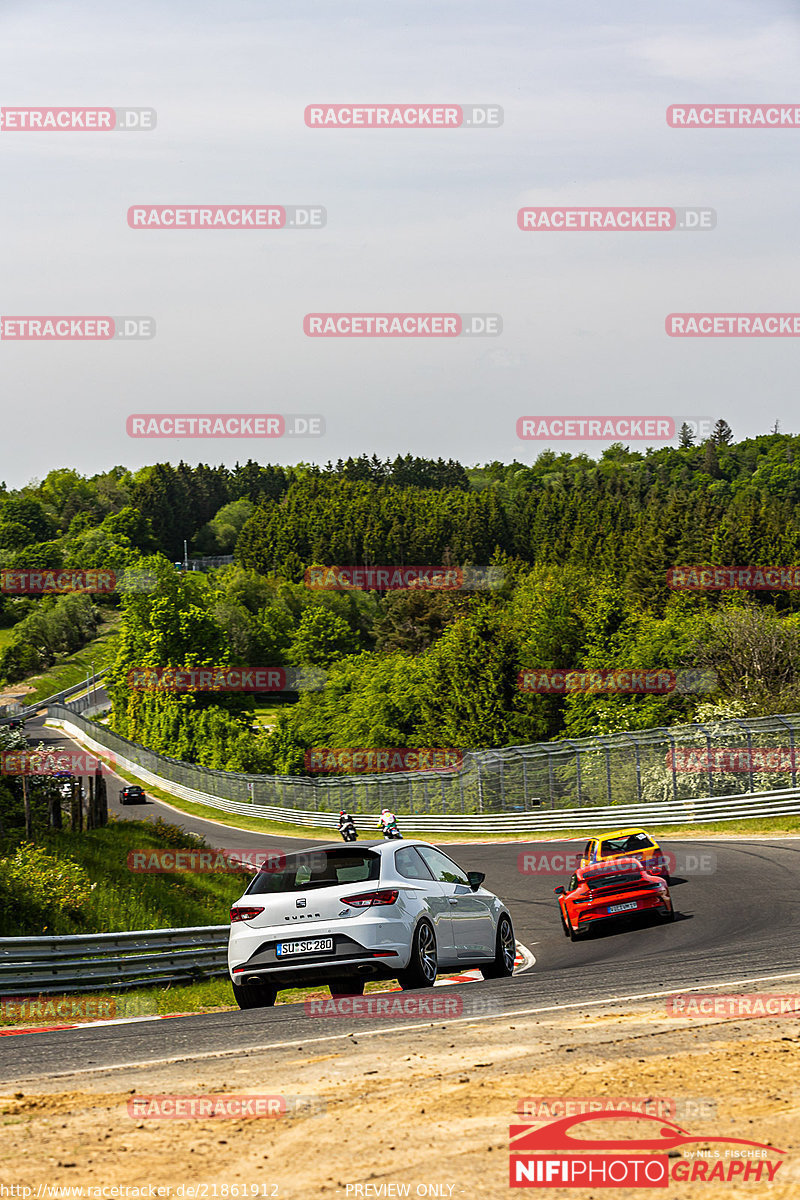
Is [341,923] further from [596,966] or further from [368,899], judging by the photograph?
[596,966]

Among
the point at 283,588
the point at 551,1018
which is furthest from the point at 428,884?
the point at 283,588

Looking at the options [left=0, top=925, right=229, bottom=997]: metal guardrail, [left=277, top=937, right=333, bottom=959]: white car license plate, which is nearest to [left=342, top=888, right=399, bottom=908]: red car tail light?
[left=277, top=937, right=333, bottom=959]: white car license plate

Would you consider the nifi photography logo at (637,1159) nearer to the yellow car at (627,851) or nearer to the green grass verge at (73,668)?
the yellow car at (627,851)

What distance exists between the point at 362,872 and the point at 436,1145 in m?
5.44

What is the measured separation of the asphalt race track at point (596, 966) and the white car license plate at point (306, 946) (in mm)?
477

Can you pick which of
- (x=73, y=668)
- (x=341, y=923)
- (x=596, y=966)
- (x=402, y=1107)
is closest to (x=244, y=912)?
(x=341, y=923)

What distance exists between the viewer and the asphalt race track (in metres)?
8.26

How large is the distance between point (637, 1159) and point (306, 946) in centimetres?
576

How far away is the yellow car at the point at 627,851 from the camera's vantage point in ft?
60.4

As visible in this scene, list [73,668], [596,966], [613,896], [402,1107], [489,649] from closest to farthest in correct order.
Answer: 1. [402,1107]
2. [596,966]
3. [613,896]
4. [489,649]
5. [73,668]

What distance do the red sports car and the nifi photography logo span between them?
38.4 feet

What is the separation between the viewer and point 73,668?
155 meters

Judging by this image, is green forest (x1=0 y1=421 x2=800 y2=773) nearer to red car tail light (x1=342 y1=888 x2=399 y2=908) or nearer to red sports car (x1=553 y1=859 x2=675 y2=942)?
red sports car (x1=553 y1=859 x2=675 y2=942)

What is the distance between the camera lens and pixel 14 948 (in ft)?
40.2
